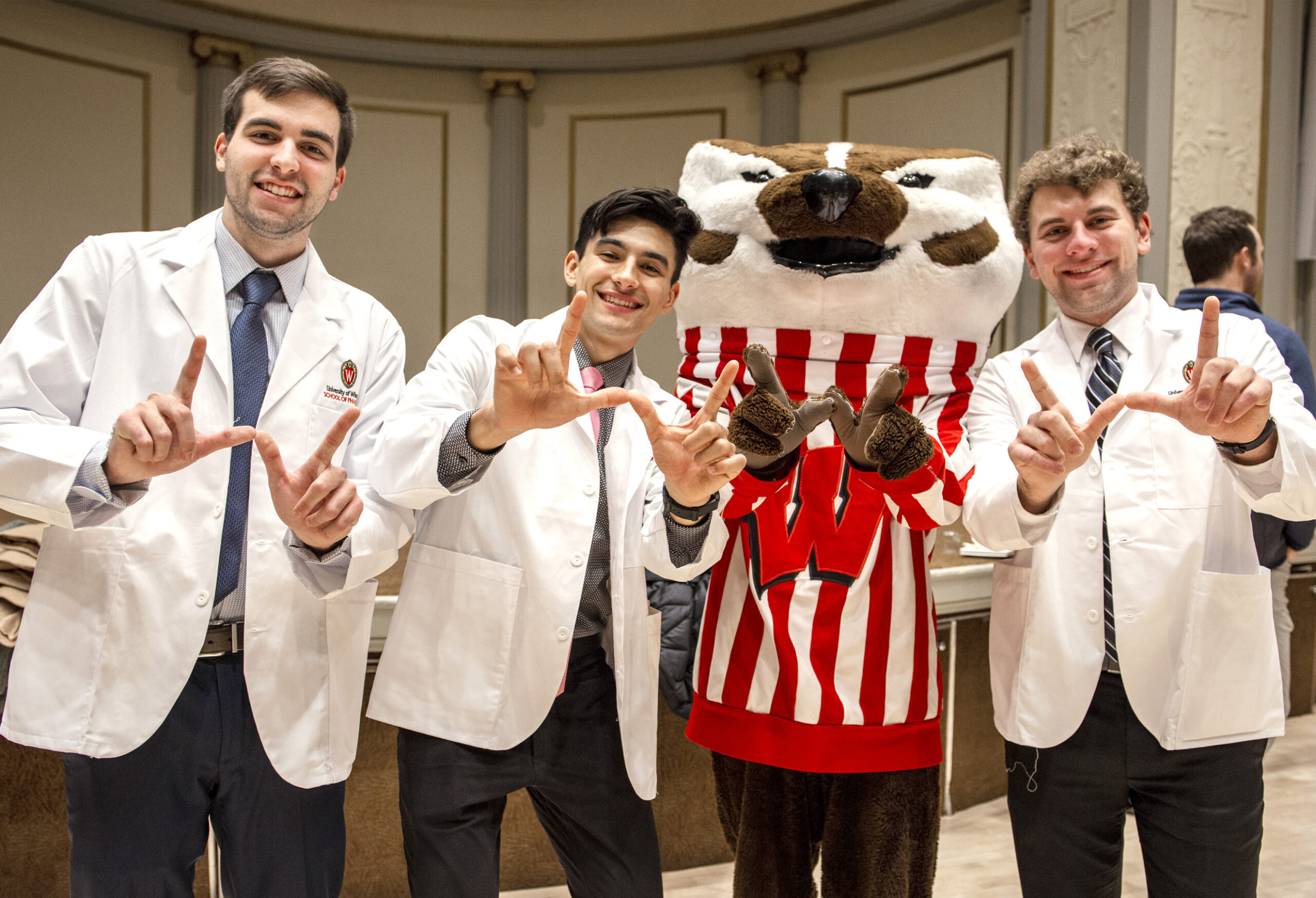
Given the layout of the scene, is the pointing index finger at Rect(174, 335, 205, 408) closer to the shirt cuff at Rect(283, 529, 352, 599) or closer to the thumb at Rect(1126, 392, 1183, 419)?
the shirt cuff at Rect(283, 529, 352, 599)

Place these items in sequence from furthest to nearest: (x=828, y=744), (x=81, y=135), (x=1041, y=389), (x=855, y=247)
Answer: (x=81, y=135)
(x=855, y=247)
(x=828, y=744)
(x=1041, y=389)

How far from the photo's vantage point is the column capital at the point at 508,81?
7387 mm

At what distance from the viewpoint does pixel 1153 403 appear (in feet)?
5.04

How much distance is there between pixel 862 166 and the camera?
1.96 meters

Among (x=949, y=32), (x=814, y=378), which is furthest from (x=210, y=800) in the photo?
(x=949, y=32)

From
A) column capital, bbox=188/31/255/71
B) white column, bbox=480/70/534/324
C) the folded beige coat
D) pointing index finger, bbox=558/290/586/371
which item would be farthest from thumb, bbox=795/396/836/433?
column capital, bbox=188/31/255/71

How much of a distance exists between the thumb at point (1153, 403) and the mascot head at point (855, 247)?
18.4 inches

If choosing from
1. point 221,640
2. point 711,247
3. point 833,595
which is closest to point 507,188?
point 711,247

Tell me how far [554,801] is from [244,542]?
2.21 feet

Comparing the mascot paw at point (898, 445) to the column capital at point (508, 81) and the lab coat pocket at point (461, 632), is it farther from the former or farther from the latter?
the column capital at point (508, 81)

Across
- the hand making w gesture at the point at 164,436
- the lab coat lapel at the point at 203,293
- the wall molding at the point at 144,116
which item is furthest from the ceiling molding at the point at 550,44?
the hand making w gesture at the point at 164,436

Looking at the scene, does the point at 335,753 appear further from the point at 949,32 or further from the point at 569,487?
the point at 949,32

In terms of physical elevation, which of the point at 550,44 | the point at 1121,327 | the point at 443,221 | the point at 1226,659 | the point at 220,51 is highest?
the point at 550,44

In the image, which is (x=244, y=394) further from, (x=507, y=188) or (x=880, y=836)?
(x=507, y=188)
